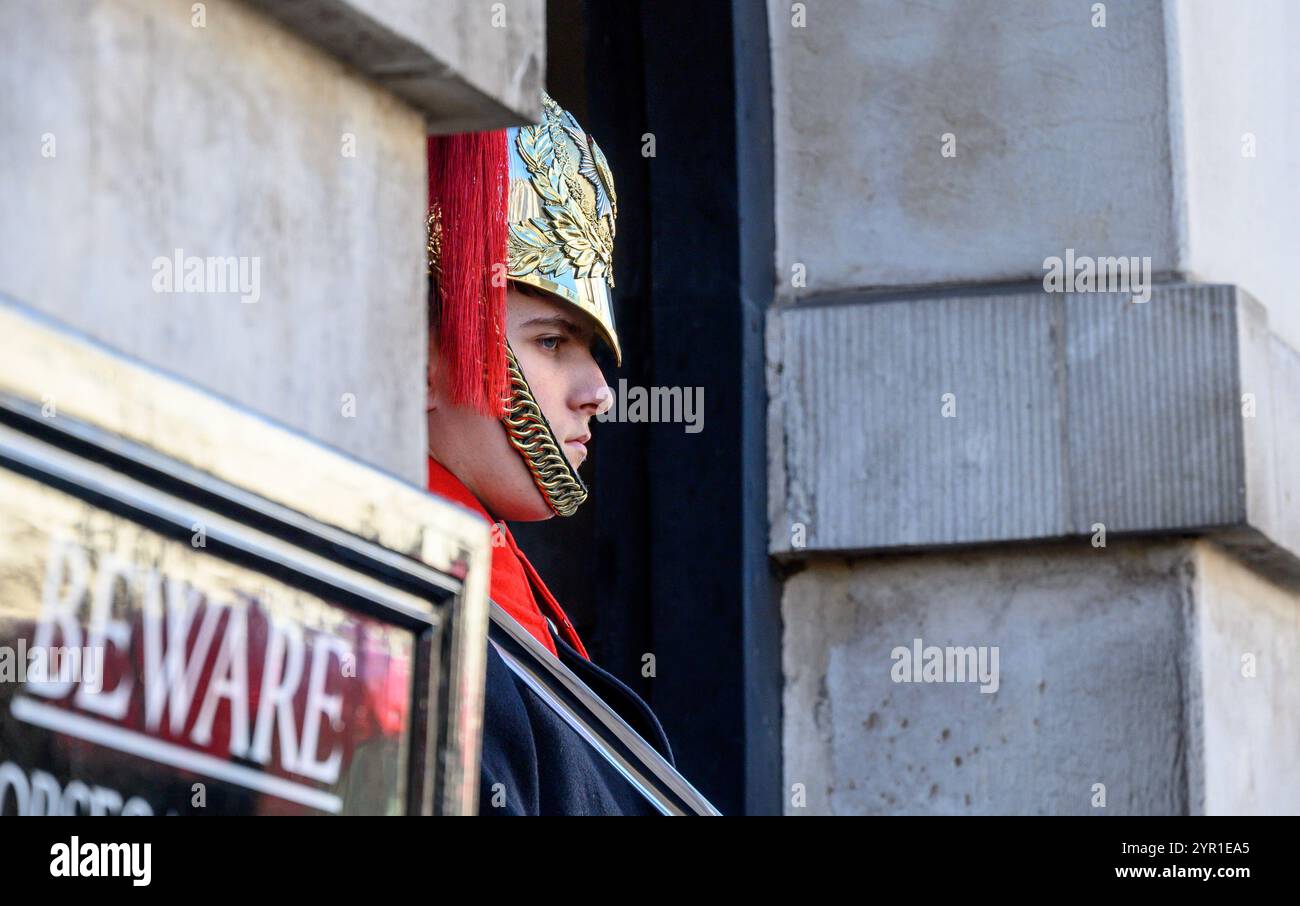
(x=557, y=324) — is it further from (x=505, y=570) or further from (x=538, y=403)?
(x=505, y=570)

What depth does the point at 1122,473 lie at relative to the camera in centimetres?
427

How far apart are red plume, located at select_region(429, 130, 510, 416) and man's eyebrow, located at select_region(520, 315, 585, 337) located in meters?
0.32

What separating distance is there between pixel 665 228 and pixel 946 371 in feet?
2.07

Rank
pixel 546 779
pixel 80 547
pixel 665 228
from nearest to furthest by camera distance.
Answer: pixel 80 547, pixel 546 779, pixel 665 228

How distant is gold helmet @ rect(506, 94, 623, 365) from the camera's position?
328cm

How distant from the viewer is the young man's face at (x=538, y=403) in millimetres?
3113
